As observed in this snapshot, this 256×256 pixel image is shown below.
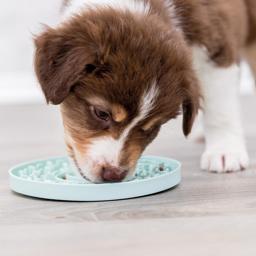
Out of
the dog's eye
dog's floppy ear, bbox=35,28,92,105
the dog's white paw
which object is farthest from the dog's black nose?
the dog's white paw

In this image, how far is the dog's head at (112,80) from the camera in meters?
2.54

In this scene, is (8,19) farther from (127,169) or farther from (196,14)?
(127,169)

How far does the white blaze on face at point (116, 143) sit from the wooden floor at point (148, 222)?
180mm

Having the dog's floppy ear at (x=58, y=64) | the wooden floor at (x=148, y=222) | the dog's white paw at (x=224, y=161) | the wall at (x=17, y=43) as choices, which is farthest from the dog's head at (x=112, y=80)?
the wall at (x=17, y=43)

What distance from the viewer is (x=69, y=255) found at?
2014 mm

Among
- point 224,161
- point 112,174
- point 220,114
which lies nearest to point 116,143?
point 112,174

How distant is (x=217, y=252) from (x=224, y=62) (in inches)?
60.3

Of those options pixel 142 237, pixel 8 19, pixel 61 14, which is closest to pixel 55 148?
pixel 61 14

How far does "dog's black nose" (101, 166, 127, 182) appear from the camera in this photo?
259cm

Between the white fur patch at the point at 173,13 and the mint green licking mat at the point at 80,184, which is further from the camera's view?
the white fur patch at the point at 173,13

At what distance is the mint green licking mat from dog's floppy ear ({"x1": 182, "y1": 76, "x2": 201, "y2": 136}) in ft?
0.66

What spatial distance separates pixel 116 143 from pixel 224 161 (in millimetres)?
888

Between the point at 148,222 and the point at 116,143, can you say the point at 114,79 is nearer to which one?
the point at 116,143

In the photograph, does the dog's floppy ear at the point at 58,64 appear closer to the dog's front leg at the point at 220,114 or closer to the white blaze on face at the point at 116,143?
the white blaze on face at the point at 116,143
